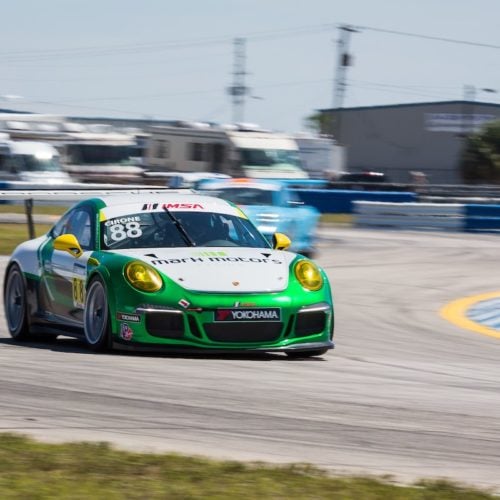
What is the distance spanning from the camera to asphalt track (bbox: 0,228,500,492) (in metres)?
5.67

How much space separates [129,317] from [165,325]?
0.83ft

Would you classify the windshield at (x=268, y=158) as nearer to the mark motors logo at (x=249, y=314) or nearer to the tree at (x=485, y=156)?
the mark motors logo at (x=249, y=314)

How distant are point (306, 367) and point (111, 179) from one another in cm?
3726

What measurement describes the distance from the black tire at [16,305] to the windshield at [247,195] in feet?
31.6

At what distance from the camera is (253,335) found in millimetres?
8789

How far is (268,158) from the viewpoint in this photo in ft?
130

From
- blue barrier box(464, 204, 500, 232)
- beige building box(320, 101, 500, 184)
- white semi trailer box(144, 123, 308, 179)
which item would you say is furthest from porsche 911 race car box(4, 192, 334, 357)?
beige building box(320, 101, 500, 184)

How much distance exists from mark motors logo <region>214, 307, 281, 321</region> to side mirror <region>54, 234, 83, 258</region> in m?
1.43

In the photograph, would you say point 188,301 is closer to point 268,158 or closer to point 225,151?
point 268,158

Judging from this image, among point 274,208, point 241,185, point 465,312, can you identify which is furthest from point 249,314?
point 241,185

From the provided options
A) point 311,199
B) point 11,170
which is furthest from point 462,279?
point 11,170

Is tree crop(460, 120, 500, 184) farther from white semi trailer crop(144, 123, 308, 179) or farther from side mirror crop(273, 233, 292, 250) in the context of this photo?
side mirror crop(273, 233, 292, 250)

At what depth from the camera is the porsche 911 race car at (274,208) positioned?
64.6ft

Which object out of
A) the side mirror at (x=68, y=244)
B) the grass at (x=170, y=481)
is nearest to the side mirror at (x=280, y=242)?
the side mirror at (x=68, y=244)
